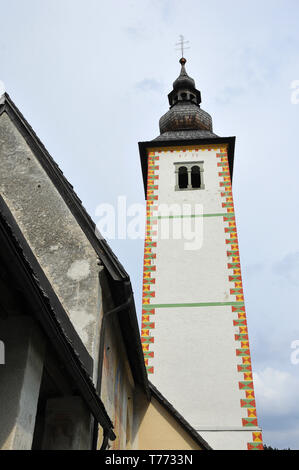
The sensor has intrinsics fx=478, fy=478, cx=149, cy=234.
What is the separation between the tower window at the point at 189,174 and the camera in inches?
629

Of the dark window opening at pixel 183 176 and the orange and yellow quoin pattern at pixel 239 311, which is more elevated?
the dark window opening at pixel 183 176

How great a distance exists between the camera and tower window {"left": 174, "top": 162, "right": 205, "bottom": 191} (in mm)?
15977

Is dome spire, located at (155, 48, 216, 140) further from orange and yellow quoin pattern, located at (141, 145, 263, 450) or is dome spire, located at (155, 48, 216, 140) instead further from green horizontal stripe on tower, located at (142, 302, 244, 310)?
green horizontal stripe on tower, located at (142, 302, 244, 310)

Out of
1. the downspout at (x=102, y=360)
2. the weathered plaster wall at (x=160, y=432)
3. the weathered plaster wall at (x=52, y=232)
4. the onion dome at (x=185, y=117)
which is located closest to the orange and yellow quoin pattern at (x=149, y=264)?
the onion dome at (x=185, y=117)

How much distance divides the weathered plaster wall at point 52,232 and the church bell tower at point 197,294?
6.51m

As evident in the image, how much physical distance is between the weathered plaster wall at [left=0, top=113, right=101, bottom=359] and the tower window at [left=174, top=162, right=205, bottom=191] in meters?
9.65

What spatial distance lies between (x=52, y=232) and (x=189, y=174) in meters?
10.5

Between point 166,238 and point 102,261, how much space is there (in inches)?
337

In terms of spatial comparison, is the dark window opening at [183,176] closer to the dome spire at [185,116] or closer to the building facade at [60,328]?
the dome spire at [185,116]

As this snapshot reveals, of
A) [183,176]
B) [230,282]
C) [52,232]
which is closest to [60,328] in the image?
[52,232]

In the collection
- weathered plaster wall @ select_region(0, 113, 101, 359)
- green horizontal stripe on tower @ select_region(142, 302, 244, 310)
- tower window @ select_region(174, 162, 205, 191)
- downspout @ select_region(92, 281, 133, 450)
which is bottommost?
downspout @ select_region(92, 281, 133, 450)

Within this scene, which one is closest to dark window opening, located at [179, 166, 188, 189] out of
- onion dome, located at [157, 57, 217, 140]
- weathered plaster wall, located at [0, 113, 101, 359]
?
onion dome, located at [157, 57, 217, 140]

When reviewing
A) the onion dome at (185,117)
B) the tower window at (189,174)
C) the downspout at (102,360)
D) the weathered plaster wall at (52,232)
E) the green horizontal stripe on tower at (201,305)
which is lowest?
the downspout at (102,360)
